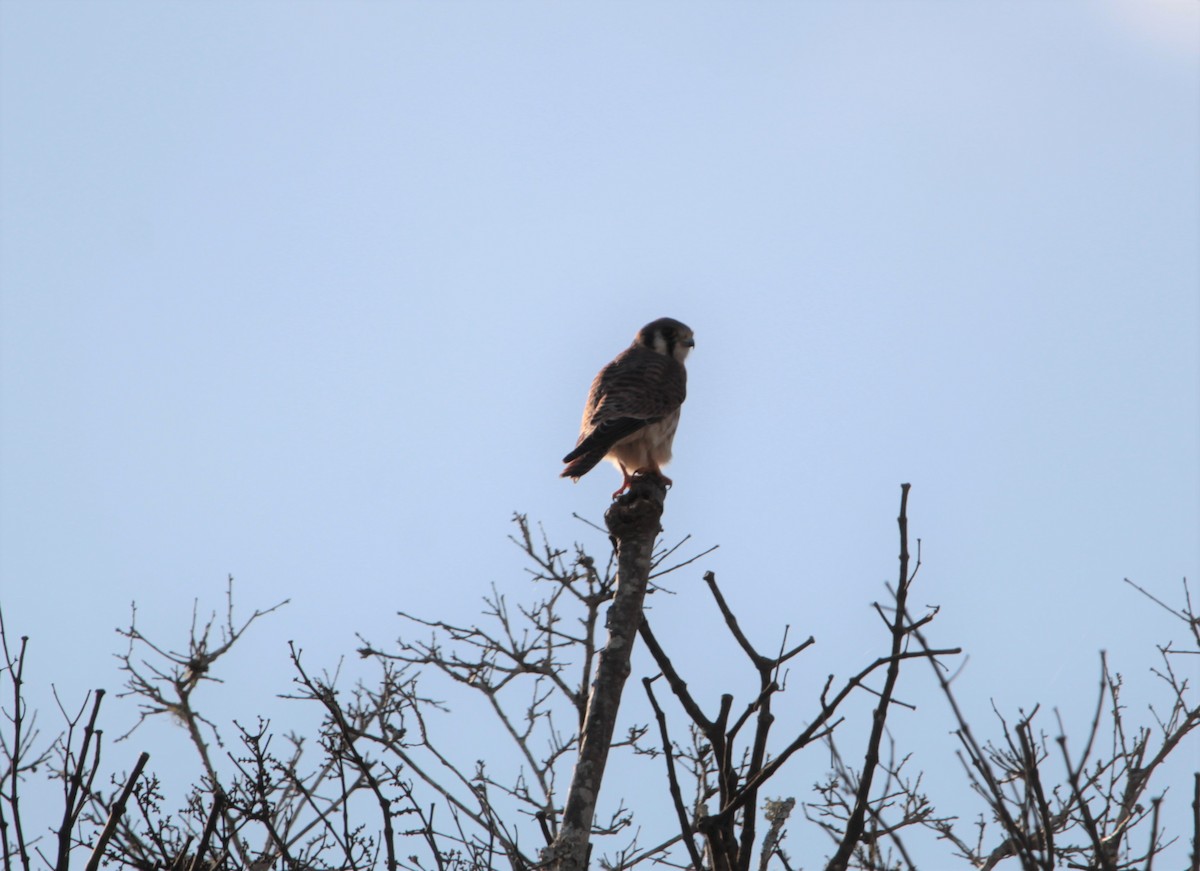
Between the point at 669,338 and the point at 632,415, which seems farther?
the point at 669,338

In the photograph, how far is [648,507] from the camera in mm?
3619

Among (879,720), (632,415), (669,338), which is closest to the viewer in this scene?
(879,720)

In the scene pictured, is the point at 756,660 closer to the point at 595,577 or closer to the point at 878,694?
the point at 878,694

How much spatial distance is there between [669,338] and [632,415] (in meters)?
1.62

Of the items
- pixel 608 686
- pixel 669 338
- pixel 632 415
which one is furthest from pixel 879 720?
pixel 669 338

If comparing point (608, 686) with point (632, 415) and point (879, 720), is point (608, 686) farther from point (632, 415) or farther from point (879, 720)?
point (632, 415)

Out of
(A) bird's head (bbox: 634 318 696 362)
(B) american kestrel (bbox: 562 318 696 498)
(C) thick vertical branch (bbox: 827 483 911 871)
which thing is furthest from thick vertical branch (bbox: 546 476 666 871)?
(A) bird's head (bbox: 634 318 696 362)

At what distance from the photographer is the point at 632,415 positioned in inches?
260

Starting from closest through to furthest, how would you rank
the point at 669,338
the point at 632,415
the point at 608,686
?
the point at 608,686 < the point at 632,415 < the point at 669,338

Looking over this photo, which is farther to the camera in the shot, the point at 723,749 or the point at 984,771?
the point at 723,749

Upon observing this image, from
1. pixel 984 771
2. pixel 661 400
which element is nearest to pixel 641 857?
pixel 984 771

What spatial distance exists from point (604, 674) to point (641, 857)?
88 cm

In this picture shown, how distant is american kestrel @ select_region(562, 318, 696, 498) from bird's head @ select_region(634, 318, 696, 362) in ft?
0.64

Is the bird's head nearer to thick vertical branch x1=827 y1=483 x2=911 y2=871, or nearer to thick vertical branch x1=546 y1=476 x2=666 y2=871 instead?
thick vertical branch x1=546 y1=476 x2=666 y2=871
